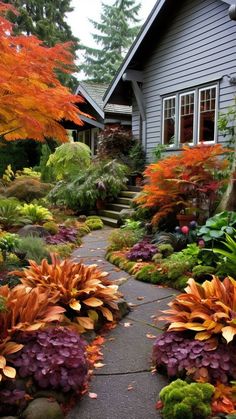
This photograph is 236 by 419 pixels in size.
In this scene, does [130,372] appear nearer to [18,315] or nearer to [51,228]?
[18,315]

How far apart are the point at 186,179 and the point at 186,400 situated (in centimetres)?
468

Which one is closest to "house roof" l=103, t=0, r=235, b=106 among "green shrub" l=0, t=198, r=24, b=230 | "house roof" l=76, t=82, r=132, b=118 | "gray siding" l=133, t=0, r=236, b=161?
"gray siding" l=133, t=0, r=236, b=161

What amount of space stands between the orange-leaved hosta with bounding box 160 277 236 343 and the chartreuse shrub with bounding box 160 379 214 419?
1.36 feet

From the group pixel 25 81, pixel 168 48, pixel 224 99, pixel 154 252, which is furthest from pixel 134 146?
pixel 25 81

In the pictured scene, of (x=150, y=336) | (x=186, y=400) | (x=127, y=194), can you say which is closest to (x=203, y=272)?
(x=150, y=336)

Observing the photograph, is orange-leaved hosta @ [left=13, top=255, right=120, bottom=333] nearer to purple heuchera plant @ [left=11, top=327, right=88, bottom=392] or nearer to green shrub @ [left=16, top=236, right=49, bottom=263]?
purple heuchera plant @ [left=11, top=327, right=88, bottom=392]

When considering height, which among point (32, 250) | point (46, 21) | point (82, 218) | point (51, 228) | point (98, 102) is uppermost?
point (46, 21)

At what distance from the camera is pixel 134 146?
1306cm

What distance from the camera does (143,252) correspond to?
20.9 feet

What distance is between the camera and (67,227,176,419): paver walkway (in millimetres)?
2777

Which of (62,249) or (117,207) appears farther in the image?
(117,207)

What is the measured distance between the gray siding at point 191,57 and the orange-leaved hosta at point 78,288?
640cm

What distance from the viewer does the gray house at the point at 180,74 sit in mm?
9492

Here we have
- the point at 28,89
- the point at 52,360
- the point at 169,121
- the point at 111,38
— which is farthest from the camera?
the point at 111,38
